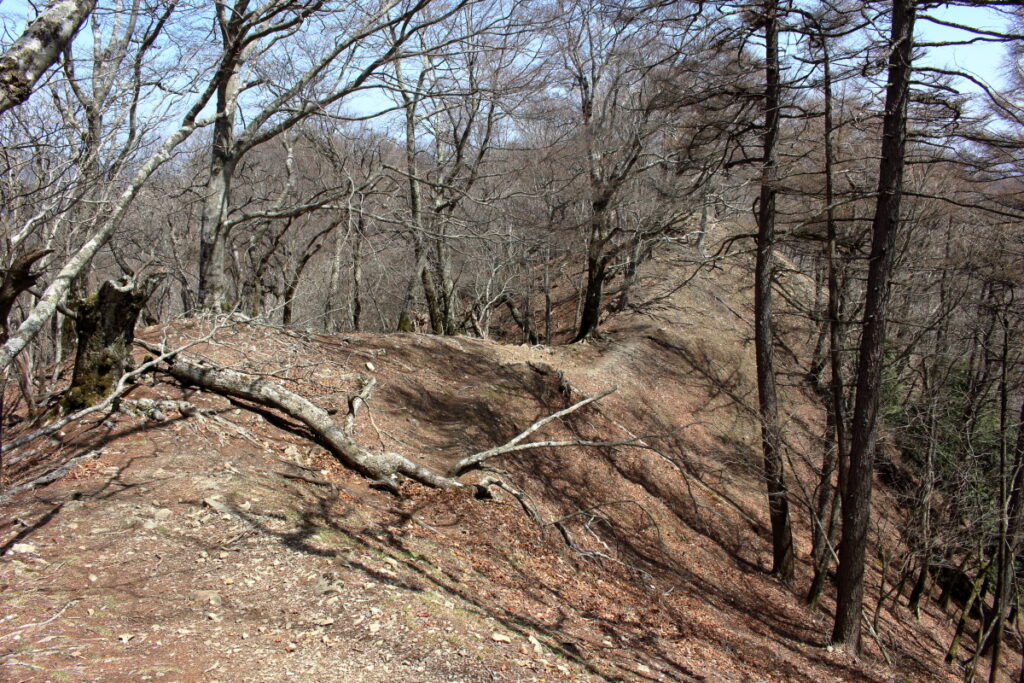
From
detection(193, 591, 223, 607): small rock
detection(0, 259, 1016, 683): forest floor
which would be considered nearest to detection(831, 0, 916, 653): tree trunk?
detection(0, 259, 1016, 683): forest floor

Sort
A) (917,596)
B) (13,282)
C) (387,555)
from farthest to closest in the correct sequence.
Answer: (917,596) → (387,555) → (13,282)

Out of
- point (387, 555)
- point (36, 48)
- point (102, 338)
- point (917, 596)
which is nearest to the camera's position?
point (36, 48)

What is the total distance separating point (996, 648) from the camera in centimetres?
888

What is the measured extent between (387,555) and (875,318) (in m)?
5.67

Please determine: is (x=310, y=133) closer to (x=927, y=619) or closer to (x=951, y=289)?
(x=951, y=289)

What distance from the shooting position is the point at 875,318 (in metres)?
7.20

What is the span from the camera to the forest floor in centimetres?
410

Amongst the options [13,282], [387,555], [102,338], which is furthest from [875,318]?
[102,338]

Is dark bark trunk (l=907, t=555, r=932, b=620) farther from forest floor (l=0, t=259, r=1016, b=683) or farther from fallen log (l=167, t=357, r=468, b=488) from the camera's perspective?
fallen log (l=167, t=357, r=468, b=488)

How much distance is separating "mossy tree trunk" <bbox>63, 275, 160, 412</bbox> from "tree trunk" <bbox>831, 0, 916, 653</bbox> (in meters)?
7.58

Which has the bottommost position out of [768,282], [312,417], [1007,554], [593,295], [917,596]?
[917,596]

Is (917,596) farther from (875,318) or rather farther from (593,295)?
(593,295)

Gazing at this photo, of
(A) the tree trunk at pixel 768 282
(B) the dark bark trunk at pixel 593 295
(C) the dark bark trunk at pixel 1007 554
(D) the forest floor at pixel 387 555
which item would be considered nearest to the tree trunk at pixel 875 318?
(D) the forest floor at pixel 387 555

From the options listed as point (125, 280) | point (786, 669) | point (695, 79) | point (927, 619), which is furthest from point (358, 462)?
point (927, 619)
